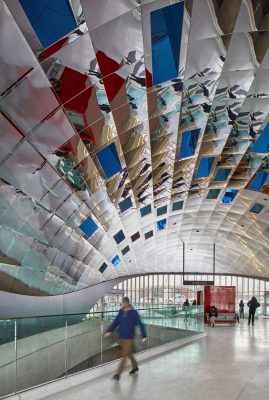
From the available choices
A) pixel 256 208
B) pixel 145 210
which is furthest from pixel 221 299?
pixel 145 210

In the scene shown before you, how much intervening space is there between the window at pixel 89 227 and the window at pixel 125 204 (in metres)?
1.66

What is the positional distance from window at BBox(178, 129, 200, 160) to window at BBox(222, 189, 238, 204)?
32.6 ft

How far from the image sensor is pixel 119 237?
33188 mm

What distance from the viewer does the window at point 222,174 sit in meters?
25.5

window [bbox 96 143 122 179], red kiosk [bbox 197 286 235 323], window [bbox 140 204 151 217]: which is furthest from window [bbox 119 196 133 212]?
red kiosk [bbox 197 286 235 323]

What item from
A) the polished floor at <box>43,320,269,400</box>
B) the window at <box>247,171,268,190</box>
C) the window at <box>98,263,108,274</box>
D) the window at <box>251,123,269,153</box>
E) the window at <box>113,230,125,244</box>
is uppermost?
the window at <box>251,123,269,153</box>

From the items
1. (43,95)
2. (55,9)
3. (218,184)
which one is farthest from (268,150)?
(55,9)

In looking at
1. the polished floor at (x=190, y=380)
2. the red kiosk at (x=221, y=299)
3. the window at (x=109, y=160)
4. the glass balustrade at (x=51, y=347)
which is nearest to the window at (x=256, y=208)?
the red kiosk at (x=221, y=299)

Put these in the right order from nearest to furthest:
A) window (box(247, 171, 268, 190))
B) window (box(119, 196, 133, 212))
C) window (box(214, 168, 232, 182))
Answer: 1. window (box(214, 168, 232, 182))
2. window (box(119, 196, 133, 212))
3. window (box(247, 171, 268, 190))

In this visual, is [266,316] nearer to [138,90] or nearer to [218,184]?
[218,184]

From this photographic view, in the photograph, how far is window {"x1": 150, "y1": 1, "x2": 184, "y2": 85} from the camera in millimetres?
10367

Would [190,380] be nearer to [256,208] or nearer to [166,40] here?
[166,40]

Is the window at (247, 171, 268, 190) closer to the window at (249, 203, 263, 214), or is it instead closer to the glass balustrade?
the window at (249, 203, 263, 214)

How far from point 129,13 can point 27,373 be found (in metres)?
7.01
